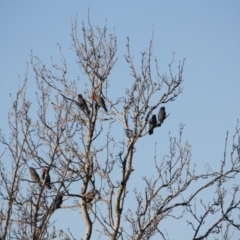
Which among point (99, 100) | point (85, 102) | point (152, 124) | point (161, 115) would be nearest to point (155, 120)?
point (152, 124)

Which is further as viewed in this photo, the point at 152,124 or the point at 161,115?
the point at 161,115

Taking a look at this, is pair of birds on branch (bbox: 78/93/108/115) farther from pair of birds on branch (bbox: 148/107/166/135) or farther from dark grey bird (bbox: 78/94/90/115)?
pair of birds on branch (bbox: 148/107/166/135)

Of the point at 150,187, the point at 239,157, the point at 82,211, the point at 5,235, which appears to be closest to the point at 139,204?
the point at 150,187

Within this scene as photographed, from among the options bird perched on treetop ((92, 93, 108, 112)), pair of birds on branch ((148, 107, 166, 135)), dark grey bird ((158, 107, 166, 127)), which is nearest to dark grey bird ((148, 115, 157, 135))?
pair of birds on branch ((148, 107, 166, 135))

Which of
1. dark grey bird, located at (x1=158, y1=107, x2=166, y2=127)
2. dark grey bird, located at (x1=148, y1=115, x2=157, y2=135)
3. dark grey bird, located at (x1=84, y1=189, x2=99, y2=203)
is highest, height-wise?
dark grey bird, located at (x1=158, y1=107, x2=166, y2=127)

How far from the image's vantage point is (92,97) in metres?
11.4

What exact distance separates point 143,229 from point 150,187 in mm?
721

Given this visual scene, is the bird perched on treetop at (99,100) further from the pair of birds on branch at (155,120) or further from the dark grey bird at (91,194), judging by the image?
the dark grey bird at (91,194)

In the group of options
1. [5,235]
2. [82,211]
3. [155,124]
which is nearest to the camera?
[5,235]

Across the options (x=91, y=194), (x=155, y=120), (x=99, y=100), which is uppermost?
(x=155, y=120)

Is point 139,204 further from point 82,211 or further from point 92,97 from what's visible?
point 92,97

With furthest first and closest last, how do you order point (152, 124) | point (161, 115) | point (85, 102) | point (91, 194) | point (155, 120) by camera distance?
point (161, 115)
point (155, 120)
point (152, 124)
point (85, 102)
point (91, 194)

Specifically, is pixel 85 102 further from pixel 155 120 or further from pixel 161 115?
pixel 161 115

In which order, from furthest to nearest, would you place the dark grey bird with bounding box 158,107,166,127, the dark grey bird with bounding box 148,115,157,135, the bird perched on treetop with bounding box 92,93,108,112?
1. the dark grey bird with bounding box 158,107,166,127
2. the dark grey bird with bounding box 148,115,157,135
3. the bird perched on treetop with bounding box 92,93,108,112
